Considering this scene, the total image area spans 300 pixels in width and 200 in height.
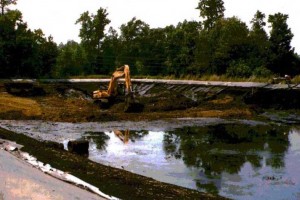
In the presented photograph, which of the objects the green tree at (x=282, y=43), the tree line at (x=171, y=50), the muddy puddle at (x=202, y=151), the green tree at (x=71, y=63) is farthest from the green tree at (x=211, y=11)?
the muddy puddle at (x=202, y=151)

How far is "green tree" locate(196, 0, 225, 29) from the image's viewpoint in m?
52.1

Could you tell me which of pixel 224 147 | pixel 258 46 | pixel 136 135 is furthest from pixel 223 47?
pixel 224 147

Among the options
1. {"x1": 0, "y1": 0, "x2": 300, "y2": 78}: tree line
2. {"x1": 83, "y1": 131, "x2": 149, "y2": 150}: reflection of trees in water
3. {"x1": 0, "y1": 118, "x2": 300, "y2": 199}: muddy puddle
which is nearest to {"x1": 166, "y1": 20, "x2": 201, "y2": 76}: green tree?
{"x1": 0, "y1": 0, "x2": 300, "y2": 78}: tree line

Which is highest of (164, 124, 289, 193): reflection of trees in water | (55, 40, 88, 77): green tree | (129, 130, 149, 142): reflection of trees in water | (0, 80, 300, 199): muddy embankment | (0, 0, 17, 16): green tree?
(0, 0, 17, 16): green tree

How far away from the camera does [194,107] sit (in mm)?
24000

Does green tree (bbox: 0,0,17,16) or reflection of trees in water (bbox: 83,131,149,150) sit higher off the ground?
green tree (bbox: 0,0,17,16)

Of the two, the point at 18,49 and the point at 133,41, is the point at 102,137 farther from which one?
the point at 133,41

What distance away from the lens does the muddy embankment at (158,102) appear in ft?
68.1

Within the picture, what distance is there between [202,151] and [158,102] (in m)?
12.4

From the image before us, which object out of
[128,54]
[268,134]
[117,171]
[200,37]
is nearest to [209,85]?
[268,134]

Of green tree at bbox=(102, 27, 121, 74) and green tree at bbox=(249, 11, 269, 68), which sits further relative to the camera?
green tree at bbox=(102, 27, 121, 74)

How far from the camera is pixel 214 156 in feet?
40.6

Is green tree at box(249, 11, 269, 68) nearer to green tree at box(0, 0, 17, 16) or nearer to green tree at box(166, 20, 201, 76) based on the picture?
green tree at box(166, 20, 201, 76)

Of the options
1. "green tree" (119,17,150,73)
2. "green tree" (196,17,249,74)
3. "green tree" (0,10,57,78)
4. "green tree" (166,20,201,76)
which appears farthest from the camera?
"green tree" (119,17,150,73)
